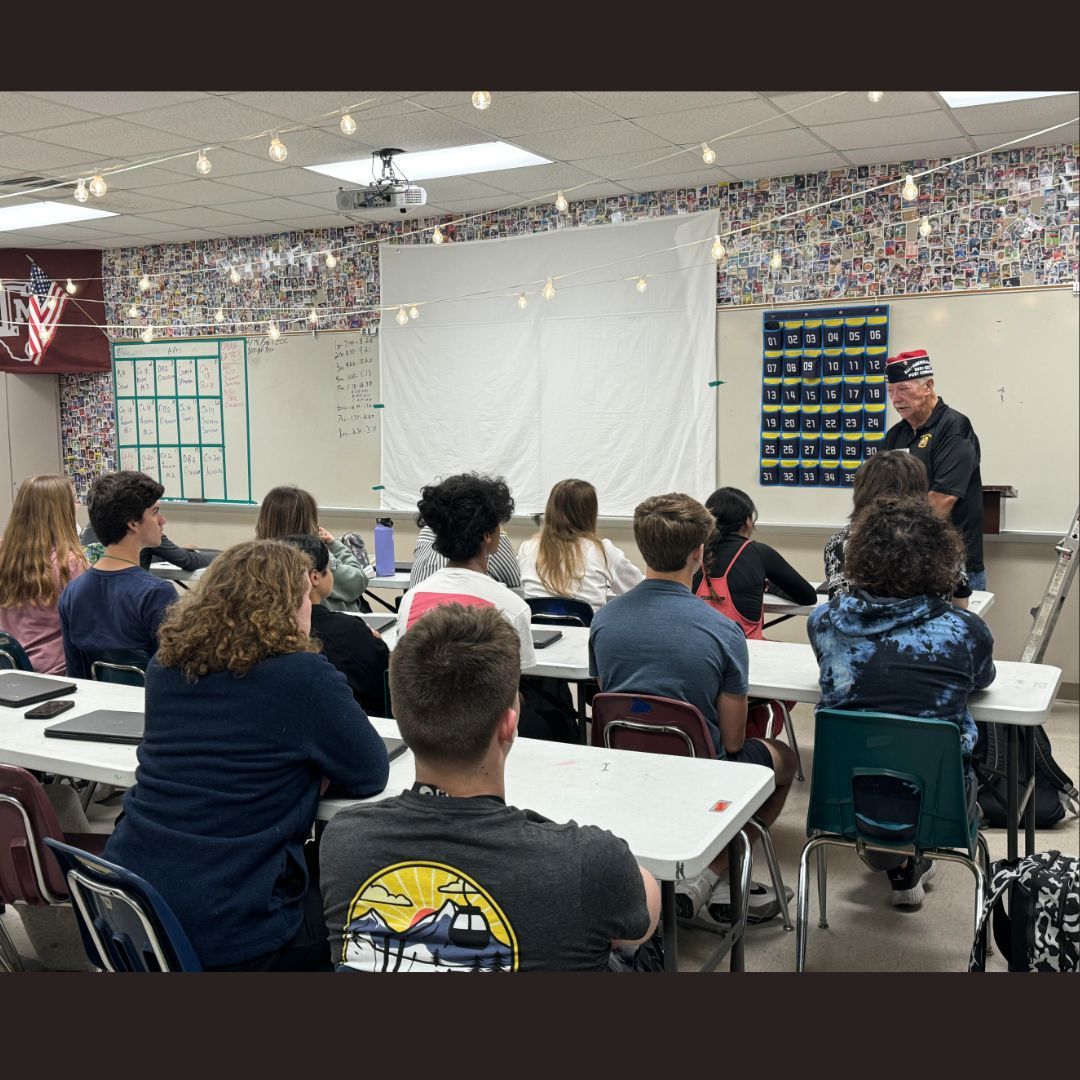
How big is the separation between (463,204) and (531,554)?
315cm

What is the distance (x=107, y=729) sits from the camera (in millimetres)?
2391

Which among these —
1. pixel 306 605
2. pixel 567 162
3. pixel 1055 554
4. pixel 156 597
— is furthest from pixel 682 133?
pixel 306 605

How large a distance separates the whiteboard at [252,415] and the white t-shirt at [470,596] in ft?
15.0

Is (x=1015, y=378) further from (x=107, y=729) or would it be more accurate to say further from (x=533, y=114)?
(x=107, y=729)

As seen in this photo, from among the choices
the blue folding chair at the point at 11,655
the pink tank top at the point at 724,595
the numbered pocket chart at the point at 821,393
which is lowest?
the blue folding chair at the point at 11,655

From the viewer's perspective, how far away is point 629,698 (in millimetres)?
2553

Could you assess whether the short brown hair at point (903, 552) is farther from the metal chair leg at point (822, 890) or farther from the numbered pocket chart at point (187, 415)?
the numbered pocket chart at point (187, 415)

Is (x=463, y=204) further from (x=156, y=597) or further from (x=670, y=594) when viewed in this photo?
(x=670, y=594)

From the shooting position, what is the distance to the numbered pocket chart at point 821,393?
5.74m

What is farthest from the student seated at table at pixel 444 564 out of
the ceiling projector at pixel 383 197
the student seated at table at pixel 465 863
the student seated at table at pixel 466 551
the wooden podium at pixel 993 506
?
the wooden podium at pixel 993 506

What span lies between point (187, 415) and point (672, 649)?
6367 mm

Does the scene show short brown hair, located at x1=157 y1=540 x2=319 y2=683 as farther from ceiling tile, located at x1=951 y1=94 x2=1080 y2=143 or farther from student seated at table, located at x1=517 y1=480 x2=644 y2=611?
ceiling tile, located at x1=951 y1=94 x2=1080 y2=143

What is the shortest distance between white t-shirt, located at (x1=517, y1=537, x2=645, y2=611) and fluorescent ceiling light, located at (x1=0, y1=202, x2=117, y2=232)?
4209 mm

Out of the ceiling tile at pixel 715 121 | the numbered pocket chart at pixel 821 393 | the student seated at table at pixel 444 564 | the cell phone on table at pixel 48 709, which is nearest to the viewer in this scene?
the cell phone on table at pixel 48 709
